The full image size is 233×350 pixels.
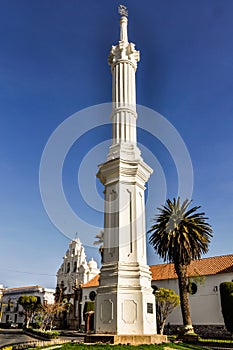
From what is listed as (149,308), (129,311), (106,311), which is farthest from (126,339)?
(149,308)

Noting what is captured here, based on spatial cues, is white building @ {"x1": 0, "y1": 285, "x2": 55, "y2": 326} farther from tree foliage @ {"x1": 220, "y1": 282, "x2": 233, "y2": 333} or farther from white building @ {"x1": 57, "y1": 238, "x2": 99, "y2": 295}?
tree foliage @ {"x1": 220, "y1": 282, "x2": 233, "y2": 333}

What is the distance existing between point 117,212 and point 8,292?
6852 centimetres

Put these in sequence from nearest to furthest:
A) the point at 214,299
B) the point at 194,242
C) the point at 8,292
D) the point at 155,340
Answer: the point at 155,340 < the point at 194,242 < the point at 214,299 < the point at 8,292

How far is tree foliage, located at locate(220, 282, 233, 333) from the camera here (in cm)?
2793

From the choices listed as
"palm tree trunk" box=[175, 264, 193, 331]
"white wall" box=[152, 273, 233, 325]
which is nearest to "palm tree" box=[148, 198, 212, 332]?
"palm tree trunk" box=[175, 264, 193, 331]

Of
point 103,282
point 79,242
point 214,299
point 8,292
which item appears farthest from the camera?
point 8,292

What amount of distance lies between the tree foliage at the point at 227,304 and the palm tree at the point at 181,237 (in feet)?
10.3

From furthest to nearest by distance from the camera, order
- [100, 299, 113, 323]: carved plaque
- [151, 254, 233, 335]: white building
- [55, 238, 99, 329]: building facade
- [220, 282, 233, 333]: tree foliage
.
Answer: [55, 238, 99, 329]: building facade < [151, 254, 233, 335]: white building < [220, 282, 233, 333]: tree foliage < [100, 299, 113, 323]: carved plaque

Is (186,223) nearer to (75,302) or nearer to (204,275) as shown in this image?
(204,275)

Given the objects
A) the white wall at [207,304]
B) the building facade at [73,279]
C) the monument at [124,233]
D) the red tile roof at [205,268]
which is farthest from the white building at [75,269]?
the monument at [124,233]

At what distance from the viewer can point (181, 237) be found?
3094 cm

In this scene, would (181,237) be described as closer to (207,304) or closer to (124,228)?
(207,304)

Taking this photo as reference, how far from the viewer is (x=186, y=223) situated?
105 feet

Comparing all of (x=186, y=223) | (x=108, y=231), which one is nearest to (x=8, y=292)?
(x=186, y=223)
